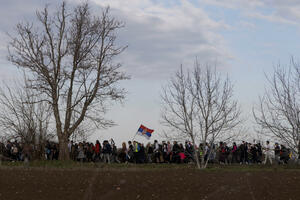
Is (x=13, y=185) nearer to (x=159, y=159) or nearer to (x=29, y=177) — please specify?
(x=29, y=177)

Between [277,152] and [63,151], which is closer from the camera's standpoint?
[277,152]

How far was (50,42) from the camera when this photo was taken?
Result: 103 ft

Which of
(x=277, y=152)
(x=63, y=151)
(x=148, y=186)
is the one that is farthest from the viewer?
(x=63, y=151)

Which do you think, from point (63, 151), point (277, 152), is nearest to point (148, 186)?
point (277, 152)

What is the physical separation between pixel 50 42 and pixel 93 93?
4697 millimetres

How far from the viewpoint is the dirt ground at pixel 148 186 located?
14180mm

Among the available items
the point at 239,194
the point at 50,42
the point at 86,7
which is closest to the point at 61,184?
the point at 239,194

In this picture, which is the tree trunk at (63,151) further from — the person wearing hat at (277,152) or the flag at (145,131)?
the person wearing hat at (277,152)

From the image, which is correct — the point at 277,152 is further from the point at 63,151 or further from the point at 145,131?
the point at 63,151

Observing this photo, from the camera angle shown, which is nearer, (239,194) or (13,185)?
(239,194)

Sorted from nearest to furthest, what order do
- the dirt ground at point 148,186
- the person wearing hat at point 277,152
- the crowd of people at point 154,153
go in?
the dirt ground at point 148,186 → the person wearing hat at point 277,152 → the crowd of people at point 154,153

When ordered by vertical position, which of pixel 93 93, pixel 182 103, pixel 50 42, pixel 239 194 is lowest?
pixel 239 194

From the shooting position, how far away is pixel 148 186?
15.6 m

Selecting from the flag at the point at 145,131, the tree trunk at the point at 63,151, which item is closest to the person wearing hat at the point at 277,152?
the flag at the point at 145,131
